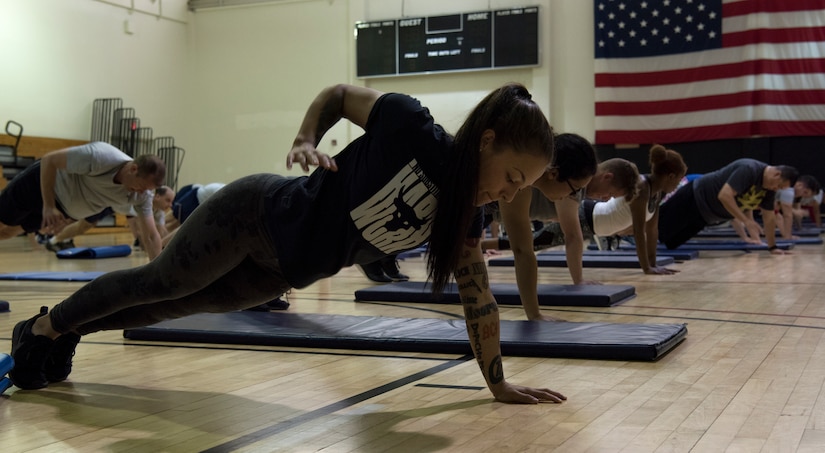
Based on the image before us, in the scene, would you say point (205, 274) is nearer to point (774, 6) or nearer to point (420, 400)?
point (420, 400)

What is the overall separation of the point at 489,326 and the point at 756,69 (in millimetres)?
11261

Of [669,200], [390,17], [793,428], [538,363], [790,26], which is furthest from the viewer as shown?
[390,17]

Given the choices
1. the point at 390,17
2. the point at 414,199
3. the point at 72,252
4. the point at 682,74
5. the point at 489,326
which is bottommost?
the point at 72,252

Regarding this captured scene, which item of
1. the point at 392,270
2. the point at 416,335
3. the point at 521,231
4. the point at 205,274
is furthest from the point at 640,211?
the point at 205,274

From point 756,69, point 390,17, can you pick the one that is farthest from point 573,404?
point 390,17

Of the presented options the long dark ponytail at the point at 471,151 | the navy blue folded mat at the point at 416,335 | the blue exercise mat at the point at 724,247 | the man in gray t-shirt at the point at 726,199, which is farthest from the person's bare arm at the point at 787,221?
the long dark ponytail at the point at 471,151

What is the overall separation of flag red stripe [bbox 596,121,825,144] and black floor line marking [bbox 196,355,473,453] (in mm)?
10474

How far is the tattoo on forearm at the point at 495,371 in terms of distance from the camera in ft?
7.73

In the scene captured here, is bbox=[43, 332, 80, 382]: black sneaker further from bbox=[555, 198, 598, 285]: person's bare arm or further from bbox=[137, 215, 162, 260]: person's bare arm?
bbox=[137, 215, 162, 260]: person's bare arm

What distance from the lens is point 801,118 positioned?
40.0 feet

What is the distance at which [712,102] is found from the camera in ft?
41.1

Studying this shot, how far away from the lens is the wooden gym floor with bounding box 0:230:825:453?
203 cm

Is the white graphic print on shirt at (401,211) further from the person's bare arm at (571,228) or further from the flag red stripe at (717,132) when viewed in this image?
the flag red stripe at (717,132)

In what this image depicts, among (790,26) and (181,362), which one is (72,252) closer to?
(181,362)
